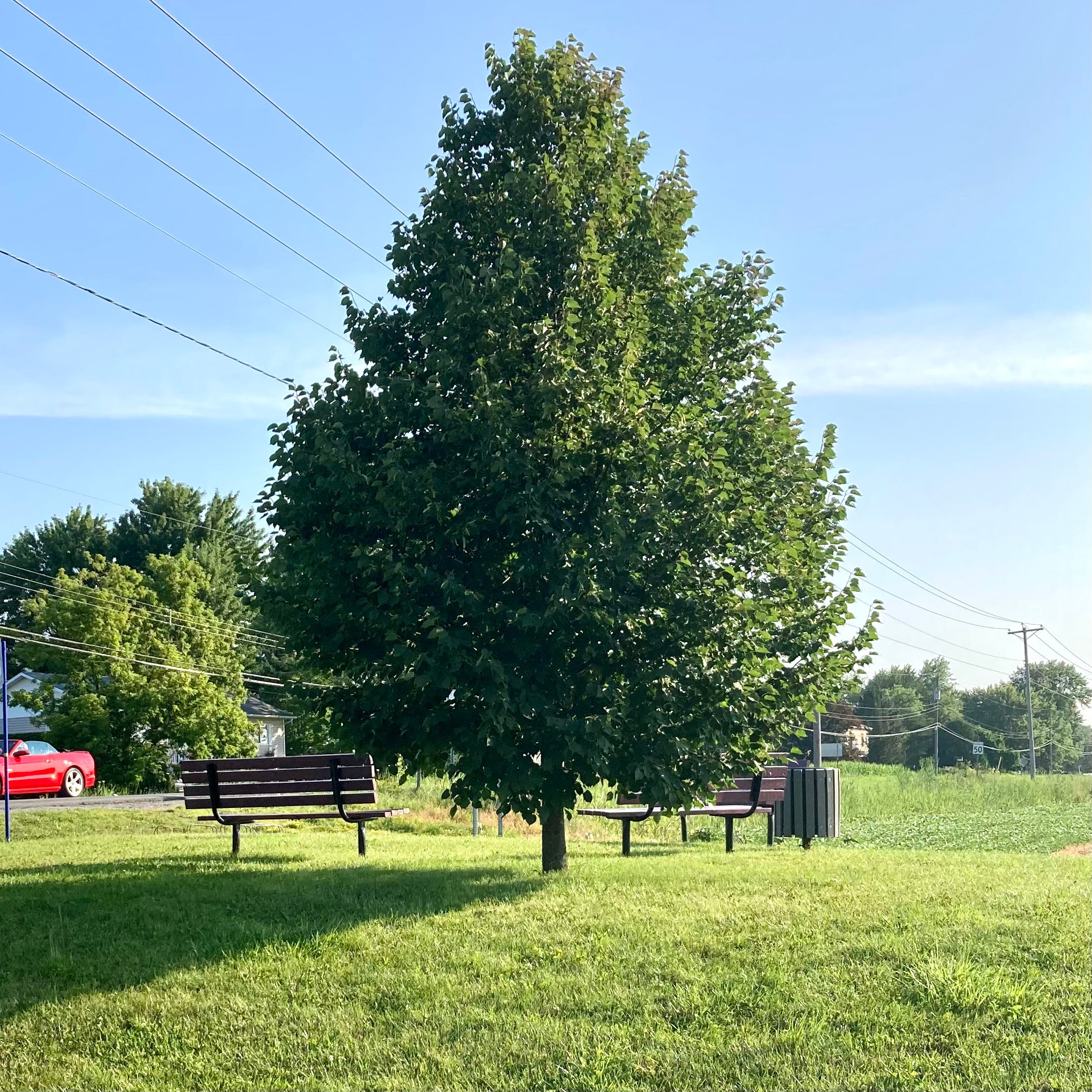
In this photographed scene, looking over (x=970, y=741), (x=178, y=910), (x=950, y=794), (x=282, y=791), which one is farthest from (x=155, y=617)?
(x=970, y=741)

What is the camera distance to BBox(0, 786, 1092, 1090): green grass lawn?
5.07 metres

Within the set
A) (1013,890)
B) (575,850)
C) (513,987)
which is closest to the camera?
(513,987)

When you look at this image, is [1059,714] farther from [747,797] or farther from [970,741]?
[747,797]

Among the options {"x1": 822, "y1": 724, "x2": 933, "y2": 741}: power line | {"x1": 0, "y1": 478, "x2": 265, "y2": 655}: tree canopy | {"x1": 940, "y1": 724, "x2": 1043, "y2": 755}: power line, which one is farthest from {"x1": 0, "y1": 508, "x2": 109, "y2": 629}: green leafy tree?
{"x1": 940, "y1": 724, "x2": 1043, "y2": 755}: power line

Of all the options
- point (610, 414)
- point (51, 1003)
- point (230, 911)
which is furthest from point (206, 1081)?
point (610, 414)

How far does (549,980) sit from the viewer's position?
243 inches

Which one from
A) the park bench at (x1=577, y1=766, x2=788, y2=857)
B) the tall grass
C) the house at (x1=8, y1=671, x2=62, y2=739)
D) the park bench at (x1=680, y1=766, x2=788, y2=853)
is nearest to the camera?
the park bench at (x1=577, y1=766, x2=788, y2=857)

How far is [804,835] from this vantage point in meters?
15.0

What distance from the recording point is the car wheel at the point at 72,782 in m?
31.4

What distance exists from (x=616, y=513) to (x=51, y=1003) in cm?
508

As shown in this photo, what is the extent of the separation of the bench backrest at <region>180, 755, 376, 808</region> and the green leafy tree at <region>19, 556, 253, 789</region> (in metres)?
27.9

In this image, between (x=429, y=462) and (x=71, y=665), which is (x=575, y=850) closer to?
(x=429, y=462)

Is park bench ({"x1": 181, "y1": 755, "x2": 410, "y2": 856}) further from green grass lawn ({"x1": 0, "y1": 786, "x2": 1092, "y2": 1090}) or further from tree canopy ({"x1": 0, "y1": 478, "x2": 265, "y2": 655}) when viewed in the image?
tree canopy ({"x1": 0, "y1": 478, "x2": 265, "y2": 655})

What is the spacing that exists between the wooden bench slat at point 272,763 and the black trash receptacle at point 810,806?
6.21 meters
